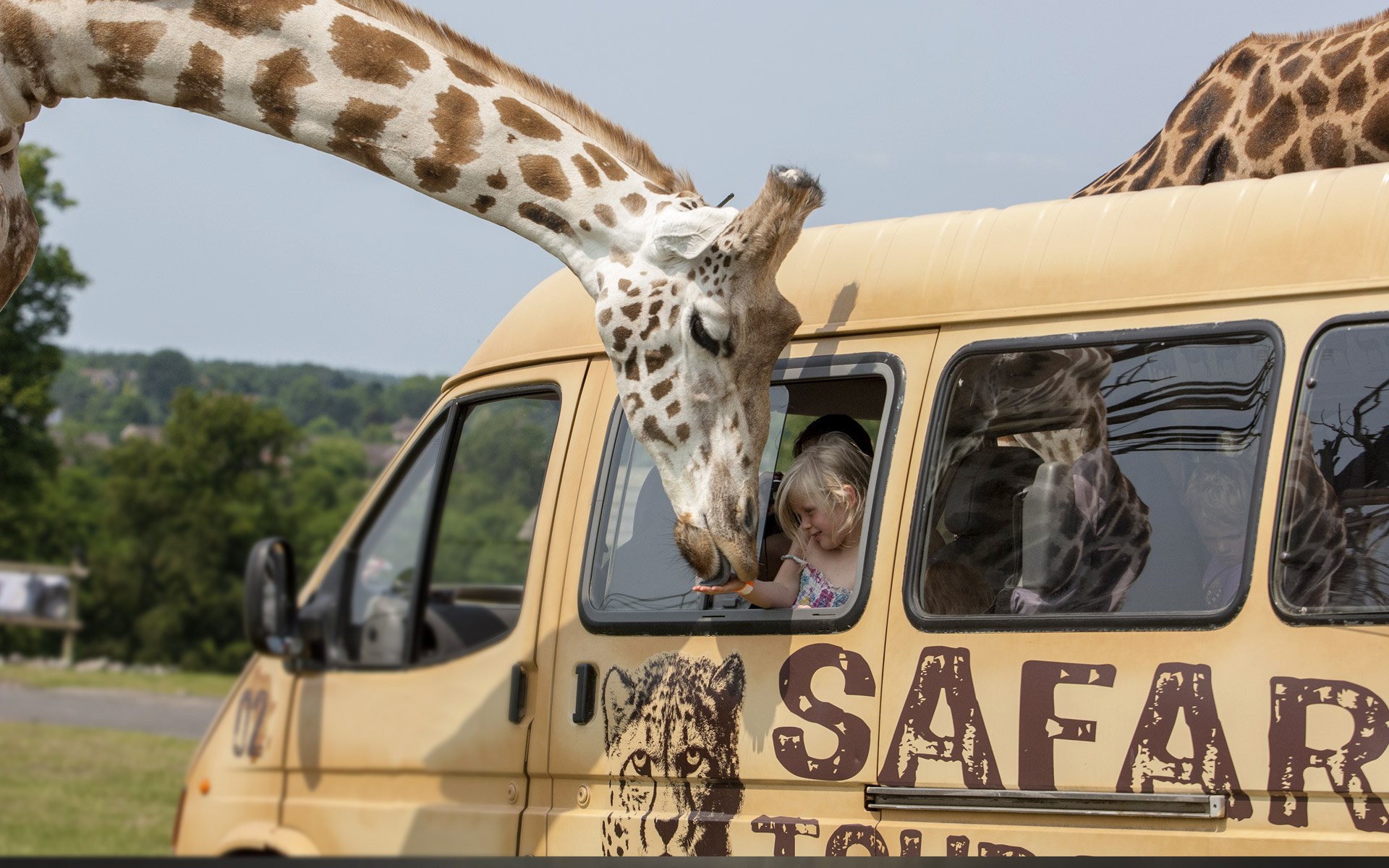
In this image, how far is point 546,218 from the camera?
3555 millimetres

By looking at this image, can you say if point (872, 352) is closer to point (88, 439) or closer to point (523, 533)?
point (523, 533)

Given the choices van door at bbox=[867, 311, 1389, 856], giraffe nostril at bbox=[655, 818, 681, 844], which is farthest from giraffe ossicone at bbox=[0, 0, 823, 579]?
giraffe nostril at bbox=[655, 818, 681, 844]

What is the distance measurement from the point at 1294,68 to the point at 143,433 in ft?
169

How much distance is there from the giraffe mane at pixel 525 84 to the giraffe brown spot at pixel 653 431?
2.76ft

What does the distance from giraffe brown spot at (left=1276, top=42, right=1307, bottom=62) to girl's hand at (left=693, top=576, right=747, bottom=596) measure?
2806 mm

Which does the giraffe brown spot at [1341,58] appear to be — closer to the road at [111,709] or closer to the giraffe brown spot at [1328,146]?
the giraffe brown spot at [1328,146]

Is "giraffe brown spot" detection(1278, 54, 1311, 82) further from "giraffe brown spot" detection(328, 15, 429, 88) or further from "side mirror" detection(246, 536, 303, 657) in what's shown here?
"side mirror" detection(246, 536, 303, 657)

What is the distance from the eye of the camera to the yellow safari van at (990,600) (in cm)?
227

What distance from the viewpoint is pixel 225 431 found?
4634 centimetres

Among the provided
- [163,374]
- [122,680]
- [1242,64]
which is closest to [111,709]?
[122,680]

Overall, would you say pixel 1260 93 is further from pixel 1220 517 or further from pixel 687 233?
pixel 1220 517

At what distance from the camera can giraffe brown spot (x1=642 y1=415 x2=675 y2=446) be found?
3.22 meters

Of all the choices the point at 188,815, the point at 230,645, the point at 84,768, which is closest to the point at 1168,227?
the point at 188,815

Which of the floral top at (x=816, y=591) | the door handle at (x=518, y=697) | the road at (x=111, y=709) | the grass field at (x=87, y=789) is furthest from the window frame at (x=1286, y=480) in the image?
the road at (x=111, y=709)
